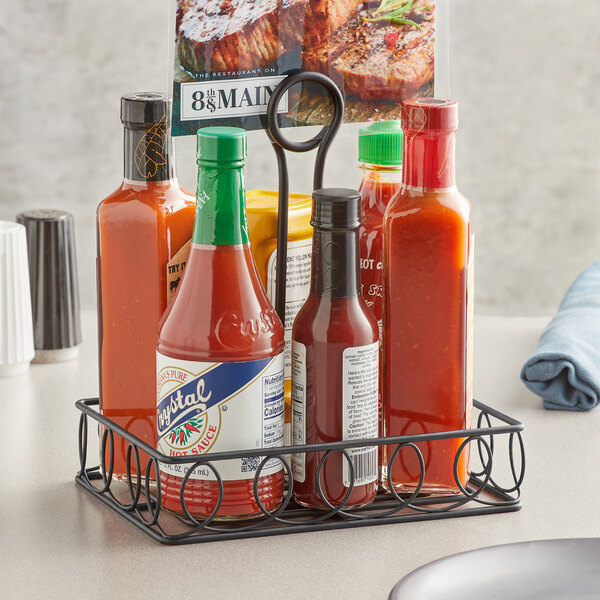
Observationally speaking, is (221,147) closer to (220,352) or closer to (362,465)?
(220,352)

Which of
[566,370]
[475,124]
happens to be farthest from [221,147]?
[475,124]

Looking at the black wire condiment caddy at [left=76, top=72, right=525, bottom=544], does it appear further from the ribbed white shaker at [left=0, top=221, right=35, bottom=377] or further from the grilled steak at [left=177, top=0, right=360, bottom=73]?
the ribbed white shaker at [left=0, top=221, right=35, bottom=377]

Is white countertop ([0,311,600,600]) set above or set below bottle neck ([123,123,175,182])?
below

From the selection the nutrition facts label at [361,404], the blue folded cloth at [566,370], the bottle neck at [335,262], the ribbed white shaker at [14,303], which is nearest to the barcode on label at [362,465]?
the nutrition facts label at [361,404]

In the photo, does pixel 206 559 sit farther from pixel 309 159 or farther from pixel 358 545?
pixel 309 159

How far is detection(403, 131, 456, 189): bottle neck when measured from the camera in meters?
0.69

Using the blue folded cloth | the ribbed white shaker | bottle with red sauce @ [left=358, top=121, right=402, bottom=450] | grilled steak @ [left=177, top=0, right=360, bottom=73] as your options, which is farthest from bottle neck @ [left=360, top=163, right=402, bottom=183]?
the ribbed white shaker

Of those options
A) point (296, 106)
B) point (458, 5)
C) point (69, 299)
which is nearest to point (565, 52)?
point (458, 5)

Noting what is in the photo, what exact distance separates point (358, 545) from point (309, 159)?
110 centimetres

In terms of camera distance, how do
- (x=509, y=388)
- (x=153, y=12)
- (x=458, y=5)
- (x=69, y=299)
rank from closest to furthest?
(x=509, y=388), (x=69, y=299), (x=153, y=12), (x=458, y=5)

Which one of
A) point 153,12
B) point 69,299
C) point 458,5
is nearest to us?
point 69,299

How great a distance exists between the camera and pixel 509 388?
1132 mm

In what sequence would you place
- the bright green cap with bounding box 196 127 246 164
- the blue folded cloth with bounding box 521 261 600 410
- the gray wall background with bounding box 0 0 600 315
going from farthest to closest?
the gray wall background with bounding box 0 0 600 315 → the blue folded cloth with bounding box 521 261 600 410 → the bright green cap with bounding box 196 127 246 164

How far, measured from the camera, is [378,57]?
751 mm
